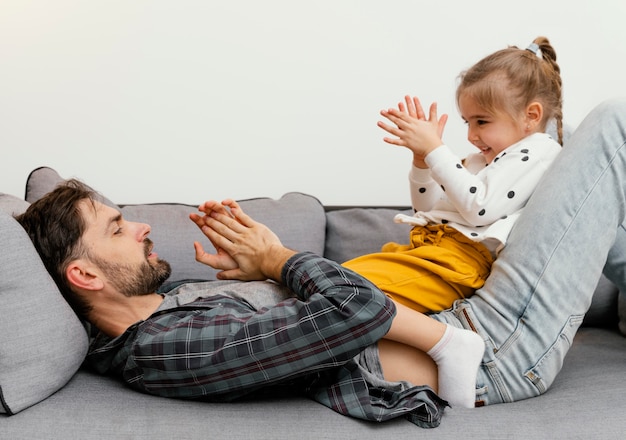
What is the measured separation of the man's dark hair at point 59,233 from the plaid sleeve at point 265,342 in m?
0.23

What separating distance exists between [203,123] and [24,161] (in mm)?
615

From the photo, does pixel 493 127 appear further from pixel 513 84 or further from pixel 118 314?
pixel 118 314

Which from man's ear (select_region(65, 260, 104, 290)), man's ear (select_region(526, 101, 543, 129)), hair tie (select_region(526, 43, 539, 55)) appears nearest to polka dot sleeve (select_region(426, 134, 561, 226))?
man's ear (select_region(526, 101, 543, 129))

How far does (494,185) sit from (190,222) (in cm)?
87

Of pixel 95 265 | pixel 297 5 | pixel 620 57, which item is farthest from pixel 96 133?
pixel 620 57

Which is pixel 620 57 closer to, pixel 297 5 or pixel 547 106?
pixel 547 106

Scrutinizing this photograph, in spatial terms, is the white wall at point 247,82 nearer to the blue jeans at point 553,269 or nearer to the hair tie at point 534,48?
the hair tie at point 534,48

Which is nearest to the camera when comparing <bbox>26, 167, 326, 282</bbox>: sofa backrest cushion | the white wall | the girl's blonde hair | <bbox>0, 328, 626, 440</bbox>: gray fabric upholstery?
<bbox>0, 328, 626, 440</bbox>: gray fabric upholstery

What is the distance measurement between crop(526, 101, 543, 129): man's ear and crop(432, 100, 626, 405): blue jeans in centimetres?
26

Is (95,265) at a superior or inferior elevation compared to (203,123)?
inferior

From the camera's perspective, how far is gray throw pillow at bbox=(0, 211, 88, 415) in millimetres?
1273

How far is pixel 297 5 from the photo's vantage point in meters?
2.47

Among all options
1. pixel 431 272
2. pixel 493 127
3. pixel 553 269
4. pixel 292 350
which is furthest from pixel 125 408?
pixel 493 127

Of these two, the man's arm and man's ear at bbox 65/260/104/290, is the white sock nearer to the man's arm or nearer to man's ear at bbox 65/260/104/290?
the man's arm
